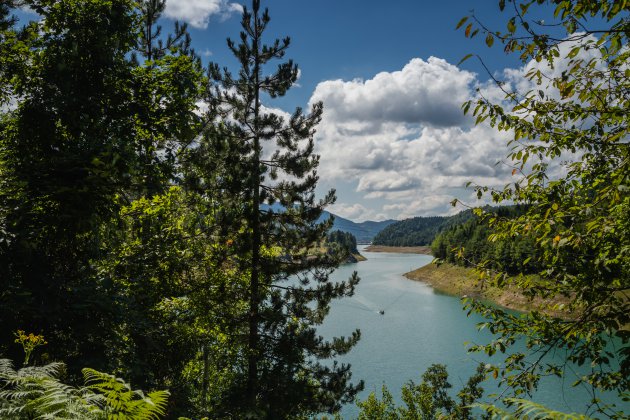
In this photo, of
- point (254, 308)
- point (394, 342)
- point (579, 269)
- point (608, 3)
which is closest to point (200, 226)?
point (254, 308)

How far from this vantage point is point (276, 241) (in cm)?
1377

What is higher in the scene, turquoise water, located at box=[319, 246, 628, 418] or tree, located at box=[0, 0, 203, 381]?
tree, located at box=[0, 0, 203, 381]

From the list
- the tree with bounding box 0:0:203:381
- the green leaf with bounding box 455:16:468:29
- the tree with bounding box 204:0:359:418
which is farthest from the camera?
the tree with bounding box 204:0:359:418

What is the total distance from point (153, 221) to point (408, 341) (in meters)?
37.5

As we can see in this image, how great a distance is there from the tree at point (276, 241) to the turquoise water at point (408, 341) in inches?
363

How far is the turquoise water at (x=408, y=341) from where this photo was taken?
28.2m

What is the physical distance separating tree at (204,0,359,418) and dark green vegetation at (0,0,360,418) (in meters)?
0.05

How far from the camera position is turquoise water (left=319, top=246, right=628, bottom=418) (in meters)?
28.2

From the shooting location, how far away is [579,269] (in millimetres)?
4184

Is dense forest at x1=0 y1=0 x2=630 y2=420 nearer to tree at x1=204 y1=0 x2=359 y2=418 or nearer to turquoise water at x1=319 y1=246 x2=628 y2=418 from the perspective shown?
tree at x1=204 y1=0 x2=359 y2=418

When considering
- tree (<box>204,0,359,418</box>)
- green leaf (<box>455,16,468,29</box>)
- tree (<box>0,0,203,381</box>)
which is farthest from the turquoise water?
green leaf (<box>455,16,468,29</box>)

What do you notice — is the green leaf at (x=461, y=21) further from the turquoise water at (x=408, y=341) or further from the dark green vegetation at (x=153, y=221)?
the turquoise water at (x=408, y=341)

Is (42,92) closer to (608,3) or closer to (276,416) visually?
(608,3)

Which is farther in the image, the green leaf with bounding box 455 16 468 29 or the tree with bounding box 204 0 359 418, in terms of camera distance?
the tree with bounding box 204 0 359 418
